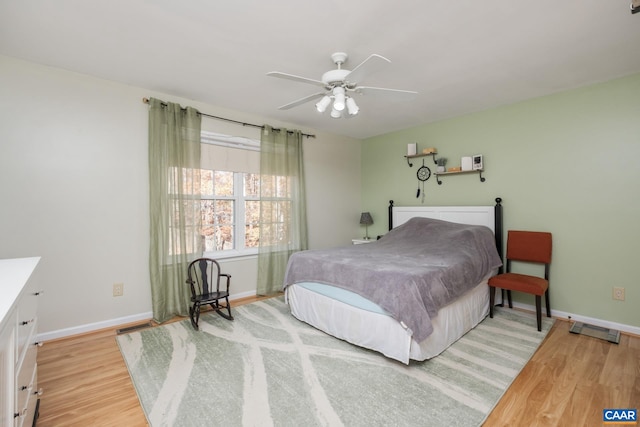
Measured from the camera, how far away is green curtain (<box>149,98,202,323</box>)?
303cm

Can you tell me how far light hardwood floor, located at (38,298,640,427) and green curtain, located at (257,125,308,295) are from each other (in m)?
1.90

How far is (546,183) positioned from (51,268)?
5137mm

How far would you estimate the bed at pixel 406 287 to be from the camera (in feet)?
6.95

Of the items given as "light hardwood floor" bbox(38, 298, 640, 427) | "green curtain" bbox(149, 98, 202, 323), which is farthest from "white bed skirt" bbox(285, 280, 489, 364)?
"green curtain" bbox(149, 98, 202, 323)

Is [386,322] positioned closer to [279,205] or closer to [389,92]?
[389,92]

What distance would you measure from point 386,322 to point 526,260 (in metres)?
2.17

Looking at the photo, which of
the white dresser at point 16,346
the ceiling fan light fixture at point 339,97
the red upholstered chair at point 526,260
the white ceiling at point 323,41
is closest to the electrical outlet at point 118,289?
the white dresser at point 16,346

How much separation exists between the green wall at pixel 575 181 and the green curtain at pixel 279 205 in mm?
2264

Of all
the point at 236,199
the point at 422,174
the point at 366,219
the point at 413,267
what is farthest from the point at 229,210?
the point at 422,174

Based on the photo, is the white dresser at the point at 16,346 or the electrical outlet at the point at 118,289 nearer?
the white dresser at the point at 16,346

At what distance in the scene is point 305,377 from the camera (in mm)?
2027

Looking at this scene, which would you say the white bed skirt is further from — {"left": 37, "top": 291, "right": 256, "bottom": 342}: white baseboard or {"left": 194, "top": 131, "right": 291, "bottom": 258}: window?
{"left": 37, "top": 291, "right": 256, "bottom": 342}: white baseboard

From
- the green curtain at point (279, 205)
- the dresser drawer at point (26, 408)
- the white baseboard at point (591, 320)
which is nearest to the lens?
the dresser drawer at point (26, 408)

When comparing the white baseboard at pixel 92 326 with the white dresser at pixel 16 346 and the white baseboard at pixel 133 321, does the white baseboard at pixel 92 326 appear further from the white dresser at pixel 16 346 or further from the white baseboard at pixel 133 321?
the white dresser at pixel 16 346
